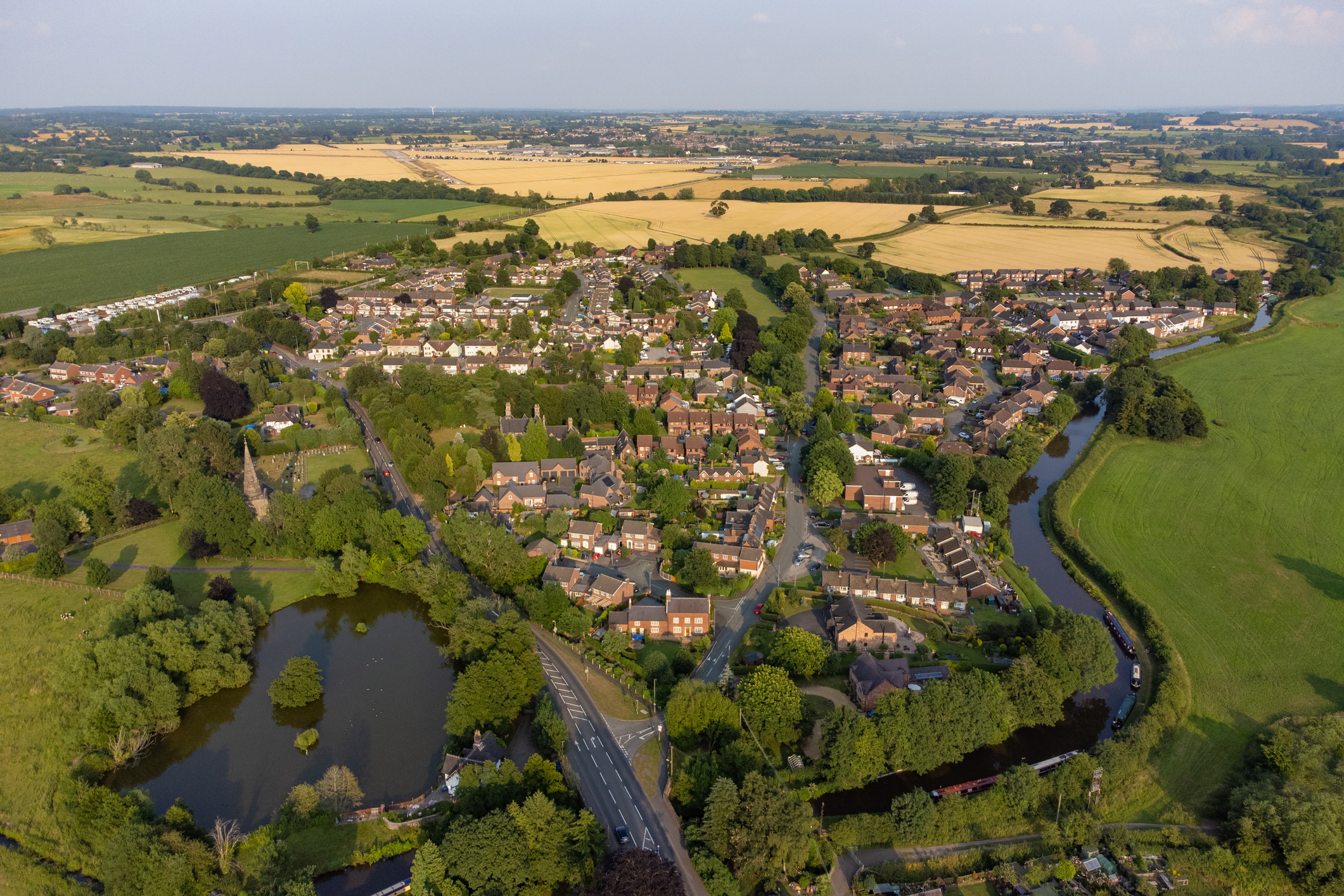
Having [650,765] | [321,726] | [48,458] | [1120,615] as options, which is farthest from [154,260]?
[1120,615]

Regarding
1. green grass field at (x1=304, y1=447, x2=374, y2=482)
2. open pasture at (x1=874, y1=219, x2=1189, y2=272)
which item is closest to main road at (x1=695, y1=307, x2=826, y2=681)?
green grass field at (x1=304, y1=447, x2=374, y2=482)

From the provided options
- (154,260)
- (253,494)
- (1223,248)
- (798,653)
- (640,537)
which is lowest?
(798,653)

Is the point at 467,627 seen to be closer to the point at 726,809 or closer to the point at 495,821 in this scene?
the point at 495,821

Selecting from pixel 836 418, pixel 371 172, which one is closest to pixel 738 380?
pixel 836 418

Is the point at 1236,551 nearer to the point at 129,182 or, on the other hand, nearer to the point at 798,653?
the point at 798,653

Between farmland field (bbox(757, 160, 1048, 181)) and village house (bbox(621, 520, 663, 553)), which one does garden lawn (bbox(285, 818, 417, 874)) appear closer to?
village house (bbox(621, 520, 663, 553))
